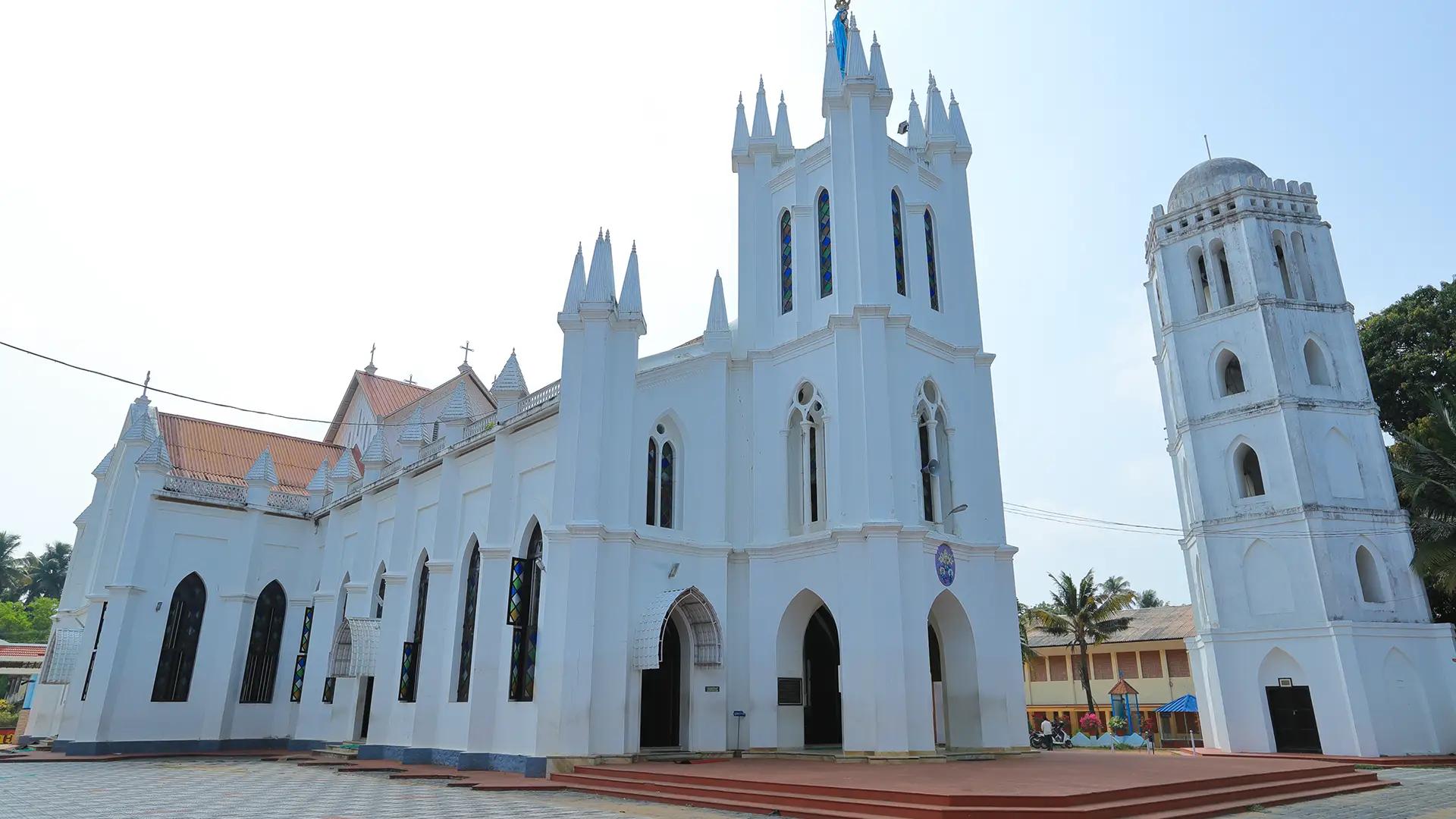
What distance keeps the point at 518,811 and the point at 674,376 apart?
10.3m

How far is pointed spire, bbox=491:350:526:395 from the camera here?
21.8 metres

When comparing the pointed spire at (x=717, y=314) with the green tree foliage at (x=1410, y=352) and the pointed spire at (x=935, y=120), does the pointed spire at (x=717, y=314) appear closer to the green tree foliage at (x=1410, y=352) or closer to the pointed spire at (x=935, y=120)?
the pointed spire at (x=935, y=120)

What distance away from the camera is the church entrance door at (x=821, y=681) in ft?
65.0

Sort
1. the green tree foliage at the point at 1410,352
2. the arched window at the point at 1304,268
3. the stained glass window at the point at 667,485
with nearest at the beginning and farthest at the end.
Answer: the stained glass window at the point at 667,485, the arched window at the point at 1304,268, the green tree foliage at the point at 1410,352

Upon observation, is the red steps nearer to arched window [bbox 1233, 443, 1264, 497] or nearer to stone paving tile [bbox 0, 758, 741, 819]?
stone paving tile [bbox 0, 758, 741, 819]

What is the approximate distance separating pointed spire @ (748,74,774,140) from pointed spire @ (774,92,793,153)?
0.95 feet

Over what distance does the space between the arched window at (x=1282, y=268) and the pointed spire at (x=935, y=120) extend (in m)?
13.0

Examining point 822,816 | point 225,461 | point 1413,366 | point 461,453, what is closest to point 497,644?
point 461,453

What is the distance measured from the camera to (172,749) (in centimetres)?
2697

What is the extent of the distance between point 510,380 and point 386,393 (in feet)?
59.4

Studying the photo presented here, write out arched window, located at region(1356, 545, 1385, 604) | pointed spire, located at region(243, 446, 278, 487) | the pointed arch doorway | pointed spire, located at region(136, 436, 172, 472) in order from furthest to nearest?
1. pointed spire, located at region(243, 446, 278, 487)
2. pointed spire, located at region(136, 436, 172, 472)
3. arched window, located at region(1356, 545, 1385, 604)
4. the pointed arch doorway

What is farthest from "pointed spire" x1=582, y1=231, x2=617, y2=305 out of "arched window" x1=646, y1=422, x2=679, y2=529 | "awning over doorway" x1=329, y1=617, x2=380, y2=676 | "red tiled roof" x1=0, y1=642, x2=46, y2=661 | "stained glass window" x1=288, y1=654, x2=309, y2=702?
"red tiled roof" x1=0, y1=642, x2=46, y2=661

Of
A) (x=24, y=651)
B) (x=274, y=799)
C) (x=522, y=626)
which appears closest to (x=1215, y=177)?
(x=522, y=626)

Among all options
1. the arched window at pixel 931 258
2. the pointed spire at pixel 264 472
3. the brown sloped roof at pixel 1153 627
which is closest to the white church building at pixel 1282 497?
the brown sloped roof at pixel 1153 627
